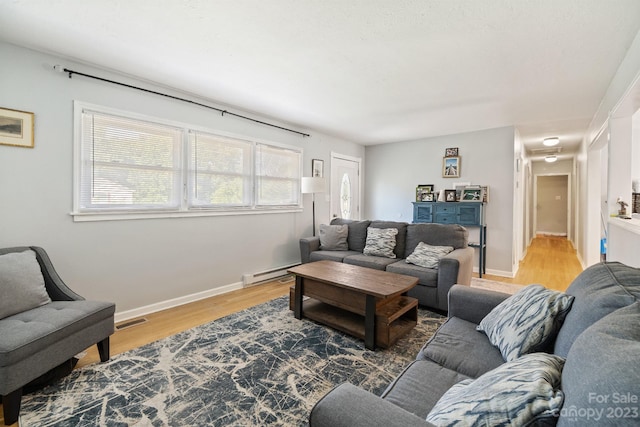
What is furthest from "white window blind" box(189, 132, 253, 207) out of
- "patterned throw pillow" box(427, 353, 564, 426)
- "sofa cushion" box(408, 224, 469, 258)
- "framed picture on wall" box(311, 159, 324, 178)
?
"patterned throw pillow" box(427, 353, 564, 426)

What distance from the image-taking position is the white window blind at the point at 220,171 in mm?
3482

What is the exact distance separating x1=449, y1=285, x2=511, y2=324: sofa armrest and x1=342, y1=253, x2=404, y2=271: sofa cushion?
1.53 meters

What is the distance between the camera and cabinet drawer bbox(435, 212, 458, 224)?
4.88 m

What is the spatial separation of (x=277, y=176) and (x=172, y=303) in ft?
7.54

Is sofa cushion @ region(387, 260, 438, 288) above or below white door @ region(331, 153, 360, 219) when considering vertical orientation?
below

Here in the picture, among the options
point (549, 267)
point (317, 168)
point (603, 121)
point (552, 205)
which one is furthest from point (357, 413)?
point (552, 205)

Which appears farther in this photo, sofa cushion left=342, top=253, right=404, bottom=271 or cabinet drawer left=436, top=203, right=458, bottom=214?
cabinet drawer left=436, top=203, right=458, bottom=214

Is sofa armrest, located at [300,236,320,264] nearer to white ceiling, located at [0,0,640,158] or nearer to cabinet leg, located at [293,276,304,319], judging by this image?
cabinet leg, located at [293,276,304,319]

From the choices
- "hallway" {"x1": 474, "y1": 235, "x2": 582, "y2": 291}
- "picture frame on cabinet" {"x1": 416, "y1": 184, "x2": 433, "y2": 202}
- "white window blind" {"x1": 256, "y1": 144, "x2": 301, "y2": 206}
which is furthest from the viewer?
"picture frame on cabinet" {"x1": 416, "y1": 184, "x2": 433, "y2": 202}

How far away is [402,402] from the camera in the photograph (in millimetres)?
1128

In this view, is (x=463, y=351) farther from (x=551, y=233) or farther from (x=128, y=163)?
(x=551, y=233)

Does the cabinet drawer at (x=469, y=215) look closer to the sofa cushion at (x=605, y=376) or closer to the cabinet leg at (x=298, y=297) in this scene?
the cabinet leg at (x=298, y=297)

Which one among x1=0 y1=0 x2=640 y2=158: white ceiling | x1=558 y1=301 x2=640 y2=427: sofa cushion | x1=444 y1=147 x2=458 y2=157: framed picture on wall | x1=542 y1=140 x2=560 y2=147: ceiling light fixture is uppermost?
x1=542 y1=140 x2=560 y2=147: ceiling light fixture

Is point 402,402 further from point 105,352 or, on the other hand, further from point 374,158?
point 374,158
